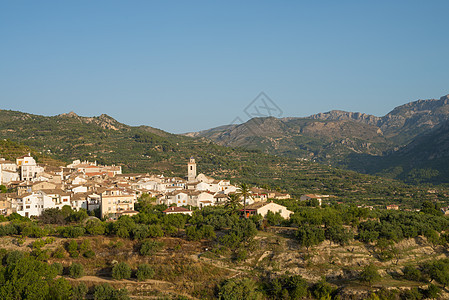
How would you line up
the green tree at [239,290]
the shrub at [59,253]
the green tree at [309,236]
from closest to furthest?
the green tree at [239,290] → the shrub at [59,253] → the green tree at [309,236]

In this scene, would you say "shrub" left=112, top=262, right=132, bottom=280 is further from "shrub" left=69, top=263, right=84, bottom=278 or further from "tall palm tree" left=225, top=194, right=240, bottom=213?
"tall palm tree" left=225, top=194, right=240, bottom=213

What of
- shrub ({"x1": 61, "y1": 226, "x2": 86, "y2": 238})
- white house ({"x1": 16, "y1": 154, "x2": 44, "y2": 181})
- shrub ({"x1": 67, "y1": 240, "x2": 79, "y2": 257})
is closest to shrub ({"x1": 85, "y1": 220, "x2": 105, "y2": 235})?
shrub ({"x1": 61, "y1": 226, "x2": 86, "y2": 238})

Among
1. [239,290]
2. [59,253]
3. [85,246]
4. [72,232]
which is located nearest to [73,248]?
[85,246]

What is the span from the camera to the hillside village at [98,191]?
50953mm

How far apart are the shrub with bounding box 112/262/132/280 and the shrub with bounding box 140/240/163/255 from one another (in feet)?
8.79

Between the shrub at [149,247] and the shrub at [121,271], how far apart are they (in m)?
2.68

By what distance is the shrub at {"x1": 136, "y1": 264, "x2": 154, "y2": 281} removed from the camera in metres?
39.0

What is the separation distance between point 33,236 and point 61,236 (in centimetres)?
238

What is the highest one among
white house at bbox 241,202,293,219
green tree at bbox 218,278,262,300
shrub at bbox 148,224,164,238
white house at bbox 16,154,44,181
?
white house at bbox 16,154,44,181

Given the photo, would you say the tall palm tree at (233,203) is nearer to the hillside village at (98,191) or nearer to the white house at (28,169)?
the hillside village at (98,191)

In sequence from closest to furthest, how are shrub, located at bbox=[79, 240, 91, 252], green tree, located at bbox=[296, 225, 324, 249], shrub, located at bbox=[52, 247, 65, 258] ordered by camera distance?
1. shrub, located at bbox=[52, 247, 65, 258]
2. shrub, located at bbox=[79, 240, 91, 252]
3. green tree, located at bbox=[296, 225, 324, 249]

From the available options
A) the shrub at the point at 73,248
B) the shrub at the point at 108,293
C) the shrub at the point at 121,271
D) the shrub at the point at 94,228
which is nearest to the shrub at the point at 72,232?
the shrub at the point at 94,228

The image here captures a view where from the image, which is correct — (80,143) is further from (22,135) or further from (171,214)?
(171,214)

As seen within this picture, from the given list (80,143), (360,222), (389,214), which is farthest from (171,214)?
(80,143)
